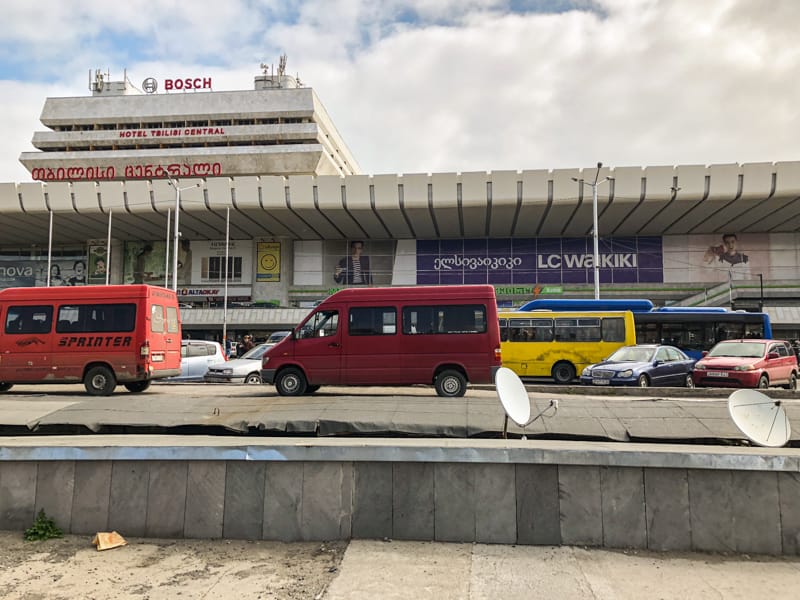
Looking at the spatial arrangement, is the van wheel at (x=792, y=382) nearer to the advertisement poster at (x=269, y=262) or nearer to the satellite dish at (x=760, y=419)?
the satellite dish at (x=760, y=419)

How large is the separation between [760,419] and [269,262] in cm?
4733

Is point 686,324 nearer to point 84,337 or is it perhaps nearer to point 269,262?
point 84,337

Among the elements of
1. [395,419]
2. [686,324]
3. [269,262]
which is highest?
[269,262]

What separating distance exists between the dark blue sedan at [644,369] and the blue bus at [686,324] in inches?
192

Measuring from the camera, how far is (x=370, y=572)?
15.4ft

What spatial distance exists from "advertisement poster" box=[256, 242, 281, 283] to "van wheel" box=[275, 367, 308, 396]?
1550 inches

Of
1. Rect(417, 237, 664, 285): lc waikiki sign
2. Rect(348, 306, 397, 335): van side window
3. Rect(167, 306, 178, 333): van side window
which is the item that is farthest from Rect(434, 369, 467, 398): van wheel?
Rect(417, 237, 664, 285): lc waikiki sign

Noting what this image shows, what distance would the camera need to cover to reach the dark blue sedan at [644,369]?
15.3 metres

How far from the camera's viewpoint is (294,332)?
40.1 feet

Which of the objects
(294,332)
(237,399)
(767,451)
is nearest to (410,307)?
(294,332)

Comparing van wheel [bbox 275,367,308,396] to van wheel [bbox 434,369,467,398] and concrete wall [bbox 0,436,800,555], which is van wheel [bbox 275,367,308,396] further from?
concrete wall [bbox 0,436,800,555]

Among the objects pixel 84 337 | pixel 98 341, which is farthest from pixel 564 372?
pixel 84 337

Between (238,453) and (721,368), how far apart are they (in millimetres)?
13072

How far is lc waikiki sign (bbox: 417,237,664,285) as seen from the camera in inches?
1911
